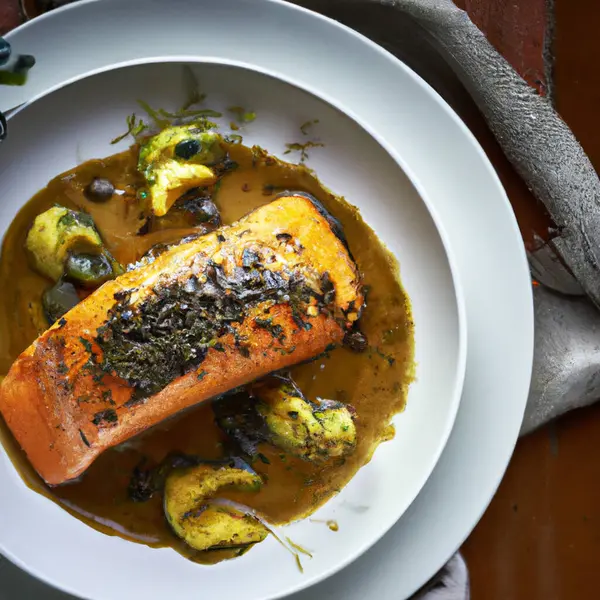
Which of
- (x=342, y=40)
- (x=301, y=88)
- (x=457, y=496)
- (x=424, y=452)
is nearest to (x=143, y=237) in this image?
(x=301, y=88)

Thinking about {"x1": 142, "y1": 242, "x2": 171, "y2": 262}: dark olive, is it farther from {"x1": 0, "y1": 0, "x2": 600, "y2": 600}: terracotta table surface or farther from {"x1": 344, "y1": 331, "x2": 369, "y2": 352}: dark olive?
{"x1": 0, "y1": 0, "x2": 600, "y2": 600}: terracotta table surface

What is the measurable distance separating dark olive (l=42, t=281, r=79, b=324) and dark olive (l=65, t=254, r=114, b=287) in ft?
0.14

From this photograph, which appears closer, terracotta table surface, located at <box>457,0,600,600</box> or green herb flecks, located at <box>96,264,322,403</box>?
green herb flecks, located at <box>96,264,322,403</box>

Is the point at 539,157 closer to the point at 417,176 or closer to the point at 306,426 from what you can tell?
the point at 417,176

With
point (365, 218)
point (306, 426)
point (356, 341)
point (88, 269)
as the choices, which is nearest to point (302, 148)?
point (365, 218)

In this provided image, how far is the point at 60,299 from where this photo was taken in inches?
80.0

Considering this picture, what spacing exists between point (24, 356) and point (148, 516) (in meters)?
0.69

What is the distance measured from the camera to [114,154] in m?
2.08

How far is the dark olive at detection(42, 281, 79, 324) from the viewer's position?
203 centimetres

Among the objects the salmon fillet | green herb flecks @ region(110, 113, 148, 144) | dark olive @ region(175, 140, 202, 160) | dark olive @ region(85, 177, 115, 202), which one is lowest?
the salmon fillet

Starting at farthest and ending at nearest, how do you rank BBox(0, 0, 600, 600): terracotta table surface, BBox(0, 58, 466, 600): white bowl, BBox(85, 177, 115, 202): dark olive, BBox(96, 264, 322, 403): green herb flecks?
BBox(0, 0, 600, 600): terracotta table surface
BBox(85, 177, 115, 202): dark olive
BBox(0, 58, 466, 600): white bowl
BBox(96, 264, 322, 403): green herb flecks

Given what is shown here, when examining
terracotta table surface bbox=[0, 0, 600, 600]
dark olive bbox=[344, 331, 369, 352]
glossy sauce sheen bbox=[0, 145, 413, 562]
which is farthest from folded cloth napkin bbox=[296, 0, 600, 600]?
dark olive bbox=[344, 331, 369, 352]

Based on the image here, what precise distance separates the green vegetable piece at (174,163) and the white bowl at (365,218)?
0.11 m

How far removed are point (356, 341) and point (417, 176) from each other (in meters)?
0.59
